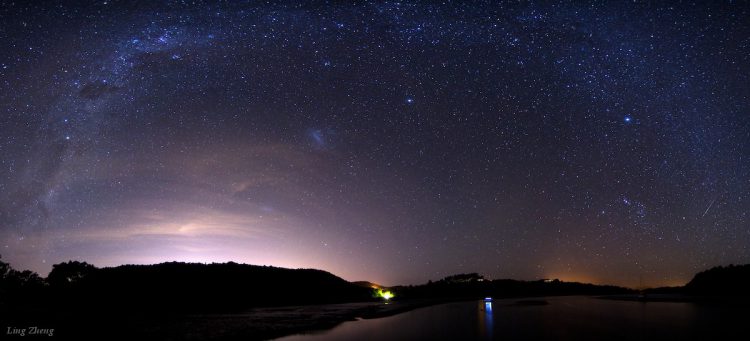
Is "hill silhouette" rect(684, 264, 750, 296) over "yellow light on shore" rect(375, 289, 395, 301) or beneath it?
over

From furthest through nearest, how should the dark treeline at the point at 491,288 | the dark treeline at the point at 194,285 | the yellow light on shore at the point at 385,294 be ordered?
1. the dark treeline at the point at 491,288
2. the yellow light on shore at the point at 385,294
3. the dark treeline at the point at 194,285

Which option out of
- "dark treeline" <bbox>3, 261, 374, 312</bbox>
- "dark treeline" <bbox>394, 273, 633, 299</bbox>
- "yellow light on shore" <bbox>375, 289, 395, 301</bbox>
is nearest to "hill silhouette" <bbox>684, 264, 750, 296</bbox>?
"dark treeline" <bbox>394, 273, 633, 299</bbox>

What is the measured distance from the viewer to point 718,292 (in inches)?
3292

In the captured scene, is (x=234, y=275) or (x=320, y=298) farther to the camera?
(x=234, y=275)

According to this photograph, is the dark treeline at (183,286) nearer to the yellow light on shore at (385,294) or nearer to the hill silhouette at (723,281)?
the yellow light on shore at (385,294)

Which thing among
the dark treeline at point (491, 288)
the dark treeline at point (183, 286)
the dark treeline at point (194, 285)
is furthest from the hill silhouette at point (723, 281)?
the dark treeline at point (183, 286)

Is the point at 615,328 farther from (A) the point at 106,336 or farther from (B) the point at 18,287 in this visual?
(B) the point at 18,287

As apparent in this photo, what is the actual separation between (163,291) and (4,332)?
5993cm

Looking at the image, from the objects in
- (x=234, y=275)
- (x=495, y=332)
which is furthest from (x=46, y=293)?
(x=495, y=332)

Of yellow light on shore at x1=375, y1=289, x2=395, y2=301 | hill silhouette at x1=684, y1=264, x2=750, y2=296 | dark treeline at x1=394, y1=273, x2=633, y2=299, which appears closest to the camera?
yellow light on shore at x1=375, y1=289, x2=395, y2=301

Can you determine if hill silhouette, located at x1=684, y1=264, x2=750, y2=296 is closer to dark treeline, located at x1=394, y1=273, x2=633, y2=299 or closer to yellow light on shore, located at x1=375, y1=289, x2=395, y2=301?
dark treeline, located at x1=394, y1=273, x2=633, y2=299

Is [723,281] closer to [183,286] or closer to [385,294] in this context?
[385,294]

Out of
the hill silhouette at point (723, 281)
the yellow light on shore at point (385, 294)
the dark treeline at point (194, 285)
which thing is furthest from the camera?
the hill silhouette at point (723, 281)

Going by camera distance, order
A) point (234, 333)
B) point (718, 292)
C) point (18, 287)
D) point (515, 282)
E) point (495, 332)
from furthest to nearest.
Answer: point (515, 282) < point (718, 292) < point (18, 287) < point (234, 333) < point (495, 332)
